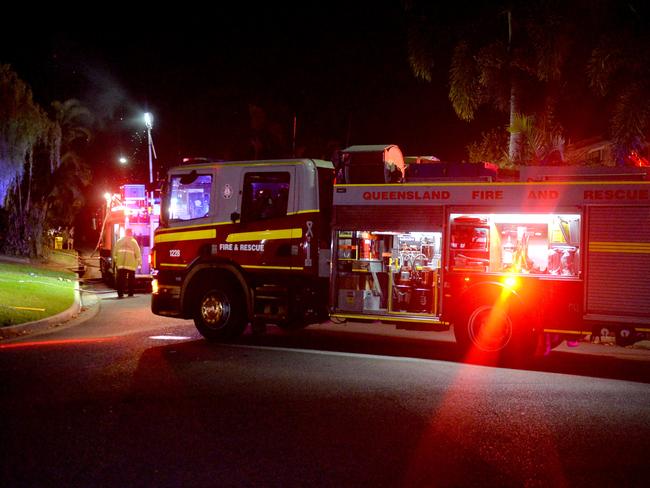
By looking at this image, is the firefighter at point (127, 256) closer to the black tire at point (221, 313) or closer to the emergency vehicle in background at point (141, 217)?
the emergency vehicle in background at point (141, 217)

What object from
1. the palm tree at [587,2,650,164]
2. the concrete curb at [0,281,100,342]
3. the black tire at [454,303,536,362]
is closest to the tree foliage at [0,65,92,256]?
the concrete curb at [0,281,100,342]

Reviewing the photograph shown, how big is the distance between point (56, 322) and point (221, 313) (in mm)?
4175

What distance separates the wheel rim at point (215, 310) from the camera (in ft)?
34.2

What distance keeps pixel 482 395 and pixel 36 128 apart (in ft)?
80.4

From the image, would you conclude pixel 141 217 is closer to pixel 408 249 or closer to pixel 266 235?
pixel 266 235

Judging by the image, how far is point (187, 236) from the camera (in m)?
10.8

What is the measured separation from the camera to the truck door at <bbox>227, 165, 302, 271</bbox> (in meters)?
10.2

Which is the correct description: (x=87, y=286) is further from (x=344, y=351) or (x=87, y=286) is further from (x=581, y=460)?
(x=581, y=460)

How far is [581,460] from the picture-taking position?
205 inches

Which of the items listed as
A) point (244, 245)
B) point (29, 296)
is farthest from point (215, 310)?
point (29, 296)

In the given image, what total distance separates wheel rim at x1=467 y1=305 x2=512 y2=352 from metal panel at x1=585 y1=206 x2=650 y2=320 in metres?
1.08

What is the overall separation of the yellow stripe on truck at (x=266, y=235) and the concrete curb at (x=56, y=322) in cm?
390

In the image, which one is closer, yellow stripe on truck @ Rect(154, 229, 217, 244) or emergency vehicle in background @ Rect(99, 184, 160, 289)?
yellow stripe on truck @ Rect(154, 229, 217, 244)

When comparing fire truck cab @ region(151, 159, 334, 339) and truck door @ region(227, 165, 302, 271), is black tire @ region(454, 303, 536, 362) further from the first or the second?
truck door @ region(227, 165, 302, 271)
